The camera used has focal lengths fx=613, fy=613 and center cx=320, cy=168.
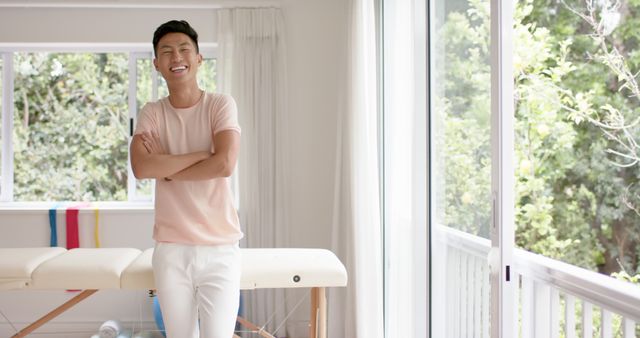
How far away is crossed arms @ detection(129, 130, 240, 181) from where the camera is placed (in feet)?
6.77

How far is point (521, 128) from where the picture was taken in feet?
16.0

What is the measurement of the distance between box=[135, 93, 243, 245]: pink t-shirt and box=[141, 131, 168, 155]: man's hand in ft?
0.06

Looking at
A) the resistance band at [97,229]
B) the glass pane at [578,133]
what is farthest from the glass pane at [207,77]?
the glass pane at [578,133]

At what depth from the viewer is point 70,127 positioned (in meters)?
4.32

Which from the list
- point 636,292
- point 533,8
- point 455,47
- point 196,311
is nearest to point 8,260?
point 196,311

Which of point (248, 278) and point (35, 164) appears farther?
point (35, 164)

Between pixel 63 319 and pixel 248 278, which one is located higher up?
pixel 248 278

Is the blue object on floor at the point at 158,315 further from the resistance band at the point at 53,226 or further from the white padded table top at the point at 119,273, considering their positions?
the white padded table top at the point at 119,273

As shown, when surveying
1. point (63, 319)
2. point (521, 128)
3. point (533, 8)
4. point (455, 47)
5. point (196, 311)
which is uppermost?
point (533, 8)

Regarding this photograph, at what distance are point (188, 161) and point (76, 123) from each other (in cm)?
260

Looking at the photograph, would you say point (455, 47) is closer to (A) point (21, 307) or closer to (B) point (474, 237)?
(B) point (474, 237)

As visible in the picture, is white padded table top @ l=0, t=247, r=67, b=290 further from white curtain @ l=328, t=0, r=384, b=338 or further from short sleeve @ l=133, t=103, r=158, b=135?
white curtain @ l=328, t=0, r=384, b=338

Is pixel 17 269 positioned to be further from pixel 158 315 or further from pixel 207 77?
pixel 207 77

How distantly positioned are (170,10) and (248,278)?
2.31 metres
